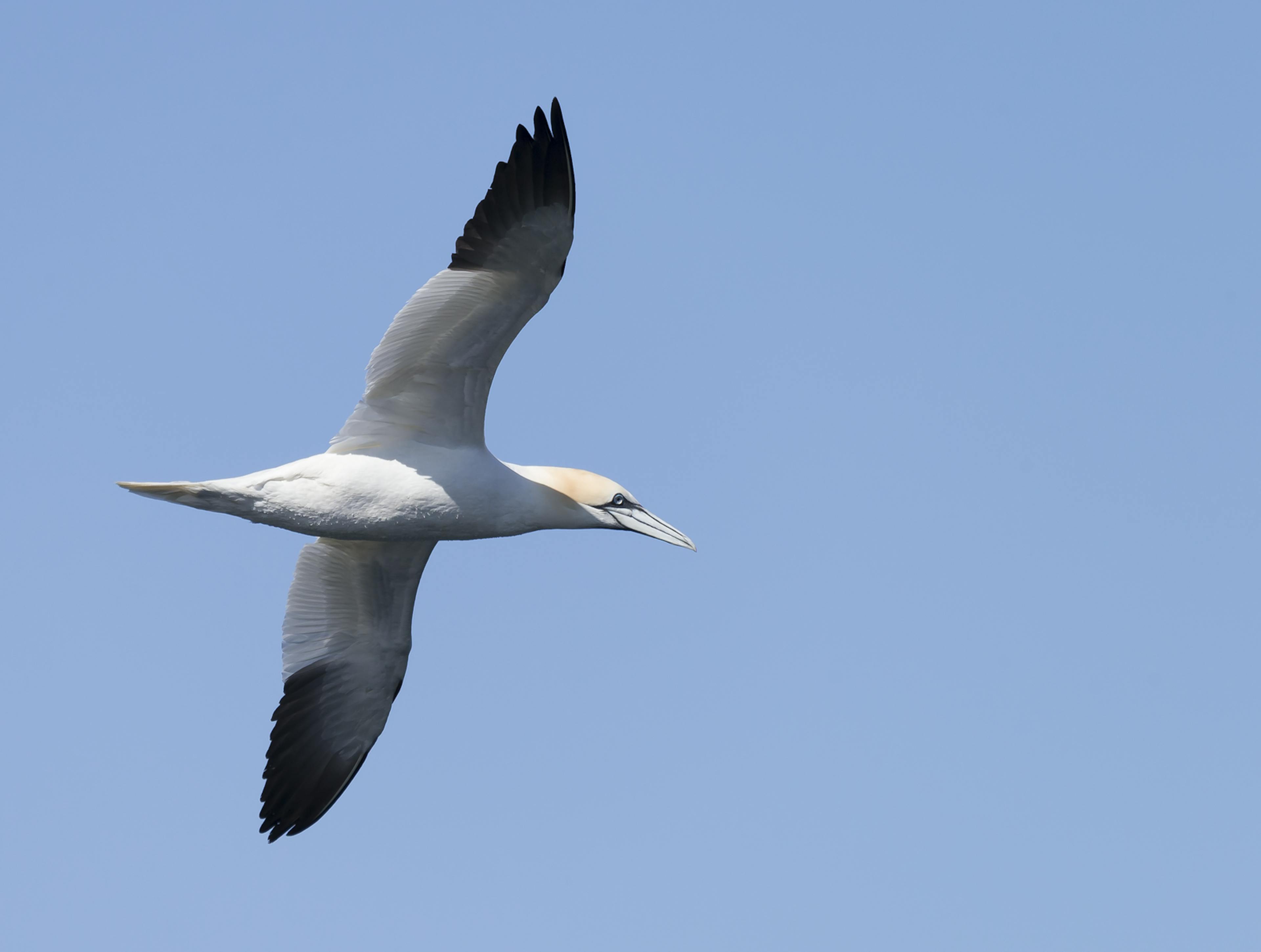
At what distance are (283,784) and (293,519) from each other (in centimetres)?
352

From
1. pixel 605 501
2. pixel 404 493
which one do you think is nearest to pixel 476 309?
pixel 404 493

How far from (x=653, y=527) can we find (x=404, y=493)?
2382mm

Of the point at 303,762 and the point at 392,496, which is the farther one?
the point at 303,762

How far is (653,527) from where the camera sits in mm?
13836

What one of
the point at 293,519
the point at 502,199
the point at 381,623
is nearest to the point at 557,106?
the point at 502,199

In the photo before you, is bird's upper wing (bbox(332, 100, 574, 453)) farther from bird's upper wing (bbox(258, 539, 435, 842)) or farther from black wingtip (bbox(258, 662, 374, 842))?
black wingtip (bbox(258, 662, 374, 842))

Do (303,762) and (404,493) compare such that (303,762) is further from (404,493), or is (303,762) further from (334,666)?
(404,493)

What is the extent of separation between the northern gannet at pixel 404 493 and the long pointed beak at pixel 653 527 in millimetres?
15

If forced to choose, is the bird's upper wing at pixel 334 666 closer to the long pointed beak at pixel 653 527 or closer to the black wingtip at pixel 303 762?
the black wingtip at pixel 303 762

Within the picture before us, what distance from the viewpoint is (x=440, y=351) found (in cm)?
1259

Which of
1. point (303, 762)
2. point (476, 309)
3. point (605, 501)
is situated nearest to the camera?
point (476, 309)

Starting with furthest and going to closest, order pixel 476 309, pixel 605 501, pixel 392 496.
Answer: pixel 605 501, pixel 392 496, pixel 476 309

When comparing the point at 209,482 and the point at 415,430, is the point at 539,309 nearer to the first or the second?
the point at 415,430

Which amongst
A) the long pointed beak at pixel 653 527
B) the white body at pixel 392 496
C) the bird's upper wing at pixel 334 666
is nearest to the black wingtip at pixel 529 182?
the white body at pixel 392 496
